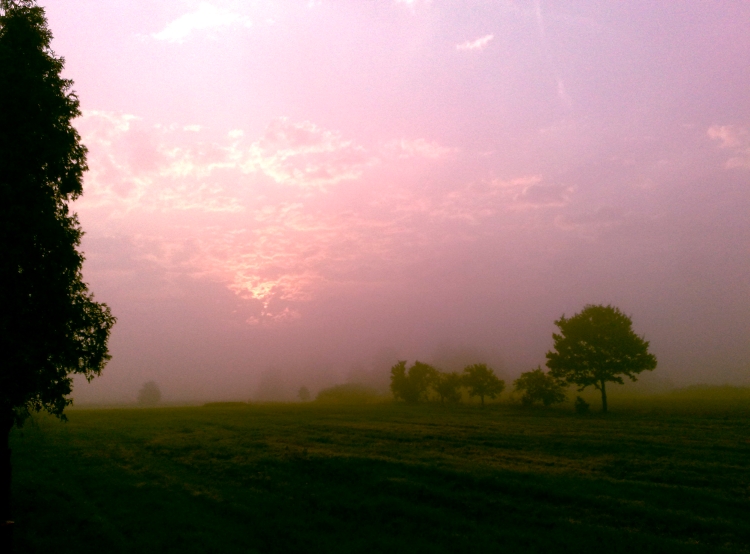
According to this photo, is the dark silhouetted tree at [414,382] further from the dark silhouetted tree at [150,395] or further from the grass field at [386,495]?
the dark silhouetted tree at [150,395]

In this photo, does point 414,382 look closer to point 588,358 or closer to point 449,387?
point 449,387

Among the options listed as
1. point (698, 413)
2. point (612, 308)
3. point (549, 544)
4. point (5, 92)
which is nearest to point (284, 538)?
point (549, 544)

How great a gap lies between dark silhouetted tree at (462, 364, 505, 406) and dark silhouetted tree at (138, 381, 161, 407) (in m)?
161

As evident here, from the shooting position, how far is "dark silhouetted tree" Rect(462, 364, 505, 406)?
256ft

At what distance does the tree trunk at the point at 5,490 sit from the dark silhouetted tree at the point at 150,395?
200 metres

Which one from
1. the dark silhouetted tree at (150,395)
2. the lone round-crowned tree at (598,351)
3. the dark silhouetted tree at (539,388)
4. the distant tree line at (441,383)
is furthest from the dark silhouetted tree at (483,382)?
the dark silhouetted tree at (150,395)

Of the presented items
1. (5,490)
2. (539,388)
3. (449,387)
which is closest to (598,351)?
(539,388)

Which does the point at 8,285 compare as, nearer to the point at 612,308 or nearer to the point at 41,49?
the point at 41,49

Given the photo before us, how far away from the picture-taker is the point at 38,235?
1499 cm

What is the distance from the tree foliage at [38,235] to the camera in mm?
14117

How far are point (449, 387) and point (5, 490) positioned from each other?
7836cm

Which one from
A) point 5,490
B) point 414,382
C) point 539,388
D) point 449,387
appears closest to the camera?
point 5,490

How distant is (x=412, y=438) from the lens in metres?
32.8

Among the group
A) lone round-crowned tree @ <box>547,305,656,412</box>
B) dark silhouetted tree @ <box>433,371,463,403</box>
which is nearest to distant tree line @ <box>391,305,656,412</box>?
lone round-crowned tree @ <box>547,305,656,412</box>
